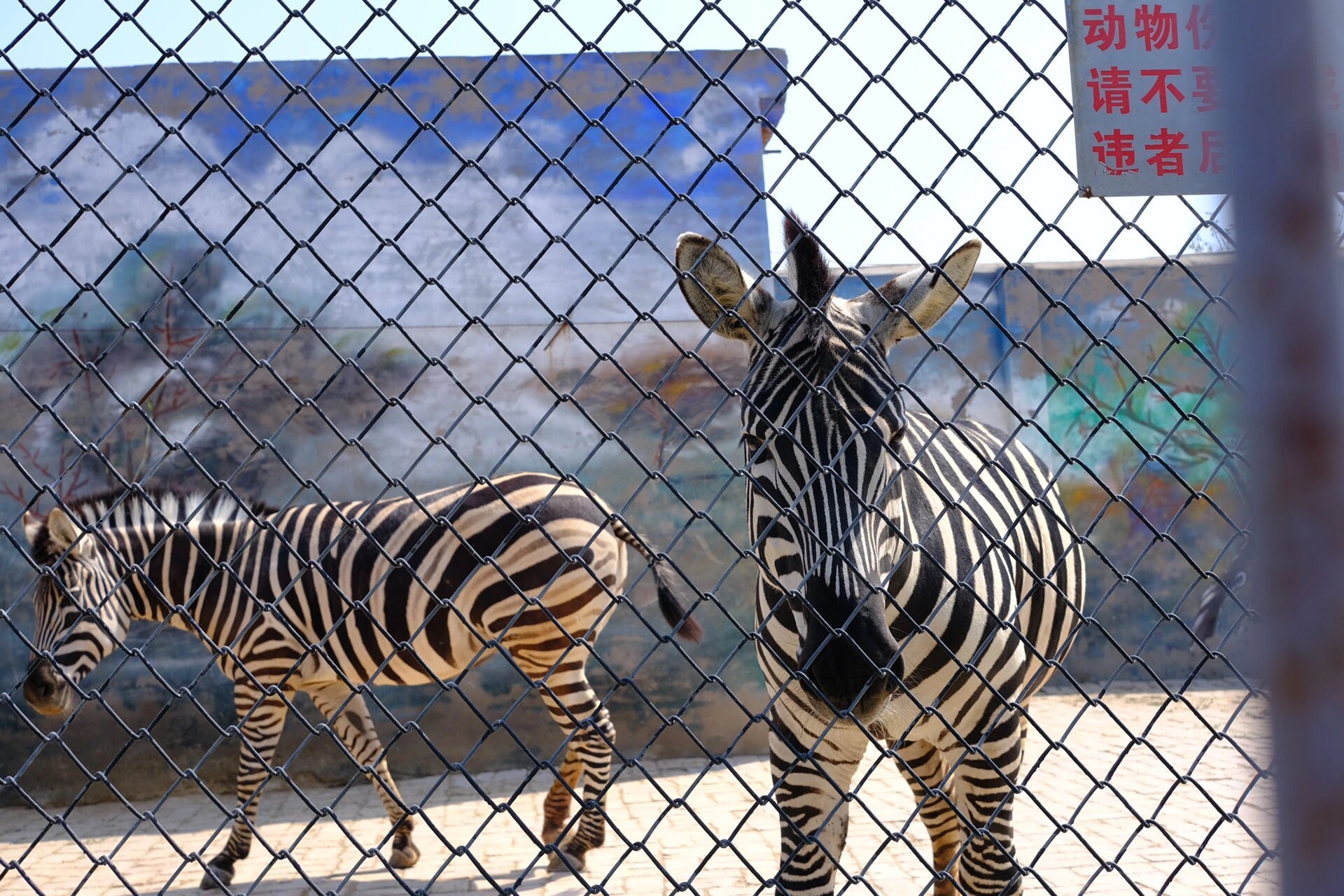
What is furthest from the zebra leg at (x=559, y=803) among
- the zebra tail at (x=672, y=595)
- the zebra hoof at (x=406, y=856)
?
the zebra tail at (x=672, y=595)

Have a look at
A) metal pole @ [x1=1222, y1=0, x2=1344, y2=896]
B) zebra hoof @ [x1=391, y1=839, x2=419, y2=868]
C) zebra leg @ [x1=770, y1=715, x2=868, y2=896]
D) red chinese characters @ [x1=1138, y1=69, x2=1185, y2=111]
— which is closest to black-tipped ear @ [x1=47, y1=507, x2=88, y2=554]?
zebra hoof @ [x1=391, y1=839, x2=419, y2=868]

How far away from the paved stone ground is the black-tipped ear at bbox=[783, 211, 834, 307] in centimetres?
210

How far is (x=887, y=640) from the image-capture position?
2389 mm

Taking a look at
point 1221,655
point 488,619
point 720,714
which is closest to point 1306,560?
point 1221,655

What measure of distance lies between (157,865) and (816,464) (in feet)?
17.0

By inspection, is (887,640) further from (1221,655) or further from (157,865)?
(157,865)

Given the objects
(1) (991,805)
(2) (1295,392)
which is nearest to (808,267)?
(1) (991,805)

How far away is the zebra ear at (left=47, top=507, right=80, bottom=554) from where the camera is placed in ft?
18.5

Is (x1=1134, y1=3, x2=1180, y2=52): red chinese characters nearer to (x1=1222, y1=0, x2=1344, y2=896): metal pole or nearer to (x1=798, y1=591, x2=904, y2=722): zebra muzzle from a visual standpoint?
(x1=798, y1=591, x2=904, y2=722): zebra muzzle

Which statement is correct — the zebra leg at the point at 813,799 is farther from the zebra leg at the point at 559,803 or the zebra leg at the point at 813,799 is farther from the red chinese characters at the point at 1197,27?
the zebra leg at the point at 559,803

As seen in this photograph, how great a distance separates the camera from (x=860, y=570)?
2.43m

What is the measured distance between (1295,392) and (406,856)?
5891 millimetres

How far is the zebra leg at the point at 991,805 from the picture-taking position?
3145mm

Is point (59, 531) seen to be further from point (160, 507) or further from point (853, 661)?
point (853, 661)
